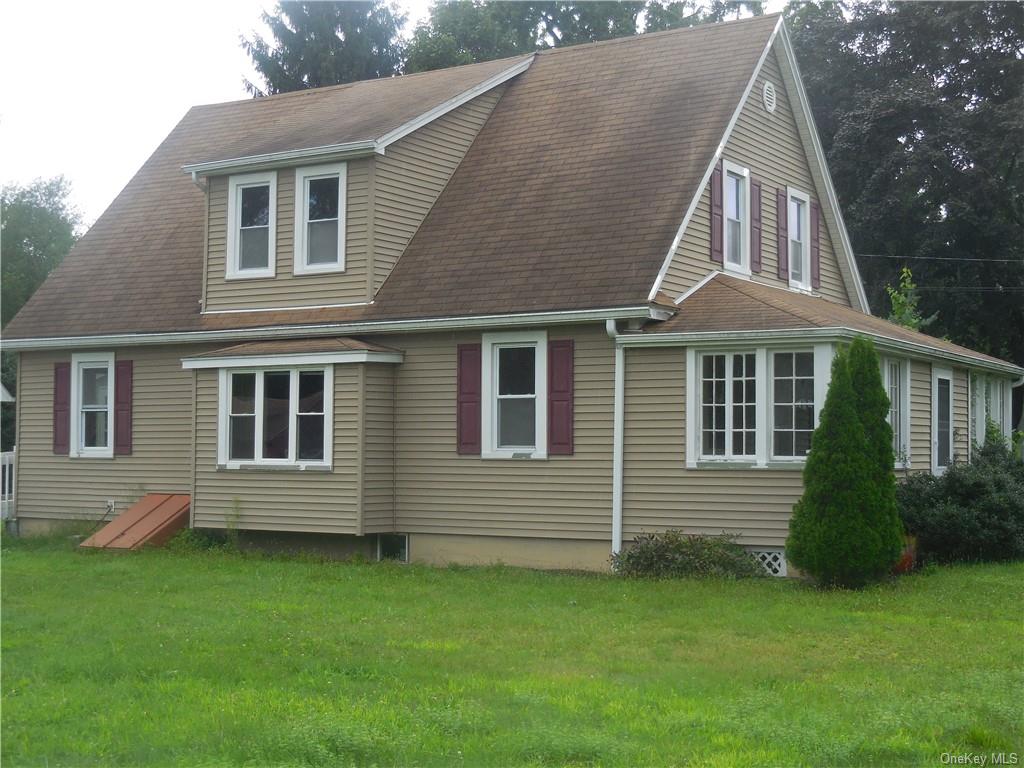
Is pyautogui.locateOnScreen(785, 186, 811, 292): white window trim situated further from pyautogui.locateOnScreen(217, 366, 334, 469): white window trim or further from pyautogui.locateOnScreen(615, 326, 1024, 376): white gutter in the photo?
pyautogui.locateOnScreen(217, 366, 334, 469): white window trim

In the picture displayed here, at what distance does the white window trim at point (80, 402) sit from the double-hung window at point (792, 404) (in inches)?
418

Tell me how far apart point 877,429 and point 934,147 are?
19.7 meters

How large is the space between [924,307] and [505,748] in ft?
93.3

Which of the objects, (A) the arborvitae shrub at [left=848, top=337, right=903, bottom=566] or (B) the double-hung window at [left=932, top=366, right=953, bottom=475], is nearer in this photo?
(A) the arborvitae shrub at [left=848, top=337, right=903, bottom=566]

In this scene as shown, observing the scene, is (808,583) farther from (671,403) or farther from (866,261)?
(866,261)

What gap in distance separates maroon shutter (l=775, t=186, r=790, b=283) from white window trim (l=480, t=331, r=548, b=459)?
5.12 m

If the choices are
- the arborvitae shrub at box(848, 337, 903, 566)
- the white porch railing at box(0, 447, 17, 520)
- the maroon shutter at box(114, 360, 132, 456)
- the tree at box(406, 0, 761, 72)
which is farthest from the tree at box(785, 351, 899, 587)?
the tree at box(406, 0, 761, 72)

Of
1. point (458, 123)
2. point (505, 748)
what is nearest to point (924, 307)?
point (458, 123)

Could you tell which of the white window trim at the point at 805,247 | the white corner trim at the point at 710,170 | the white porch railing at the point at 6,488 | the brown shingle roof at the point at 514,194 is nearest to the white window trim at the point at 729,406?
the white corner trim at the point at 710,170

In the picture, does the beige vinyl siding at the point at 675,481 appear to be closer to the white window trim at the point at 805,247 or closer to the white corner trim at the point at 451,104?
the white corner trim at the point at 451,104

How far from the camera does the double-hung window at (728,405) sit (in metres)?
15.5

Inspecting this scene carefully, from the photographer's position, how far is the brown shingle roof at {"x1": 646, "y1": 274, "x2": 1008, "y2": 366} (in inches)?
599

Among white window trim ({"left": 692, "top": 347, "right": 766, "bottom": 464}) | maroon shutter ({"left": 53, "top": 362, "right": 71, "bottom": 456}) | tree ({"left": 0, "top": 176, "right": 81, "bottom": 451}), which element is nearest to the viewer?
white window trim ({"left": 692, "top": 347, "right": 766, "bottom": 464})

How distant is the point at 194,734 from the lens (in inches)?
301
